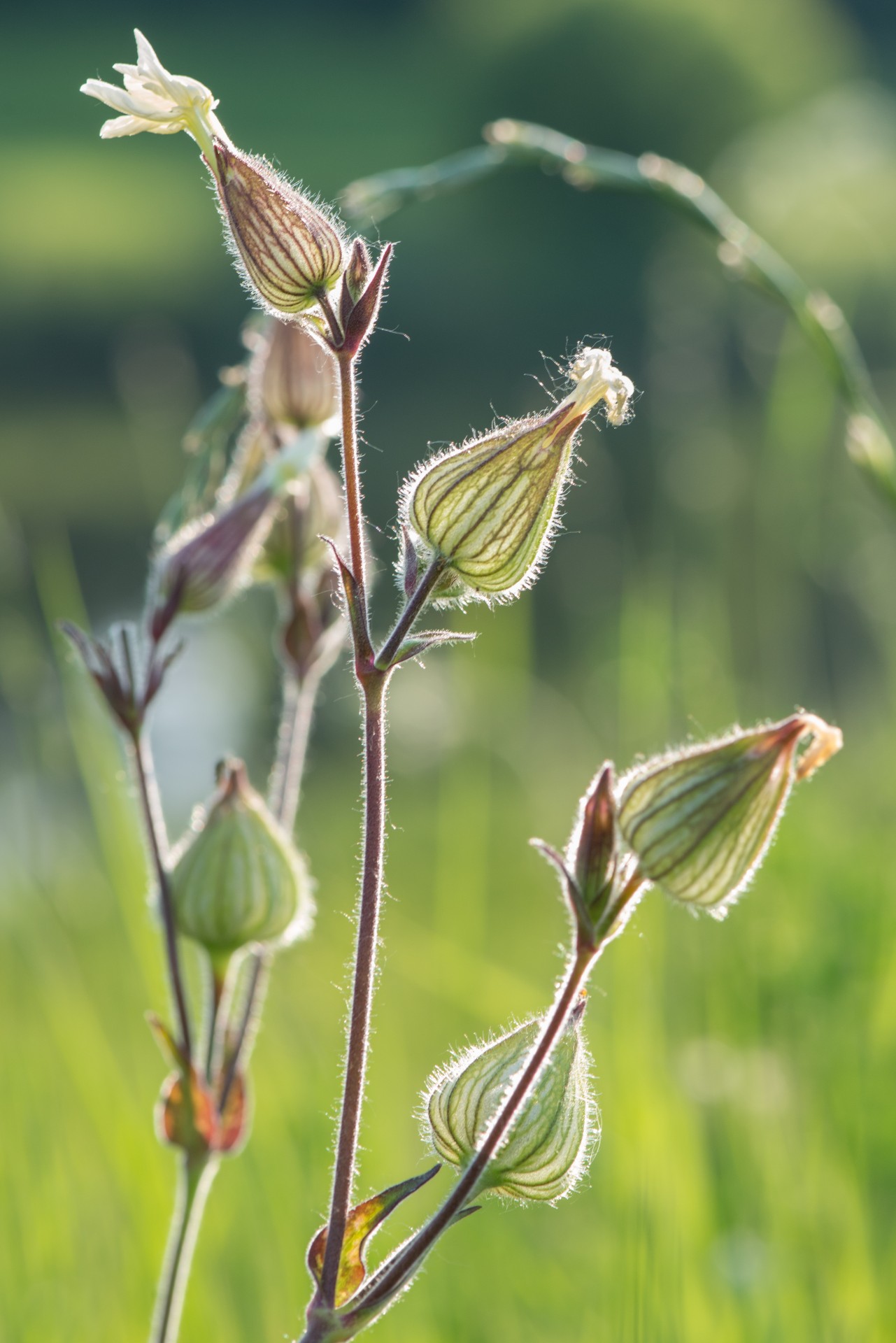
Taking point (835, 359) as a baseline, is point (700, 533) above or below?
above

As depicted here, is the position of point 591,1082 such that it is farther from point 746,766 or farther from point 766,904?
point 746,766

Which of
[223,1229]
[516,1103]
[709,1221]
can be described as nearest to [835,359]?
[516,1103]

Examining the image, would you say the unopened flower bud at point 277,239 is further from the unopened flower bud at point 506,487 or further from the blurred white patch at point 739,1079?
the blurred white patch at point 739,1079

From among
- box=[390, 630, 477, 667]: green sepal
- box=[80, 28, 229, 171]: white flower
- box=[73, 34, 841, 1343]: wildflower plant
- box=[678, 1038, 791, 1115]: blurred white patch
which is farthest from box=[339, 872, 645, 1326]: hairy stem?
box=[678, 1038, 791, 1115]: blurred white patch

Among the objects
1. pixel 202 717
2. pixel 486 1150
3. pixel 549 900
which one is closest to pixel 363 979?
pixel 486 1150

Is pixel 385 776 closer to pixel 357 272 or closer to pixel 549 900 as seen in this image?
pixel 357 272

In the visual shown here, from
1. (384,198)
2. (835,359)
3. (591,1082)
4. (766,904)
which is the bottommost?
(591,1082)

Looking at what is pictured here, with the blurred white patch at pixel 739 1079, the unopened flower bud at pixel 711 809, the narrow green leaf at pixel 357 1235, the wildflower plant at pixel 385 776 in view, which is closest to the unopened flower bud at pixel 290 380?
the wildflower plant at pixel 385 776

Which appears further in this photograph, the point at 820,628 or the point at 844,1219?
the point at 820,628
